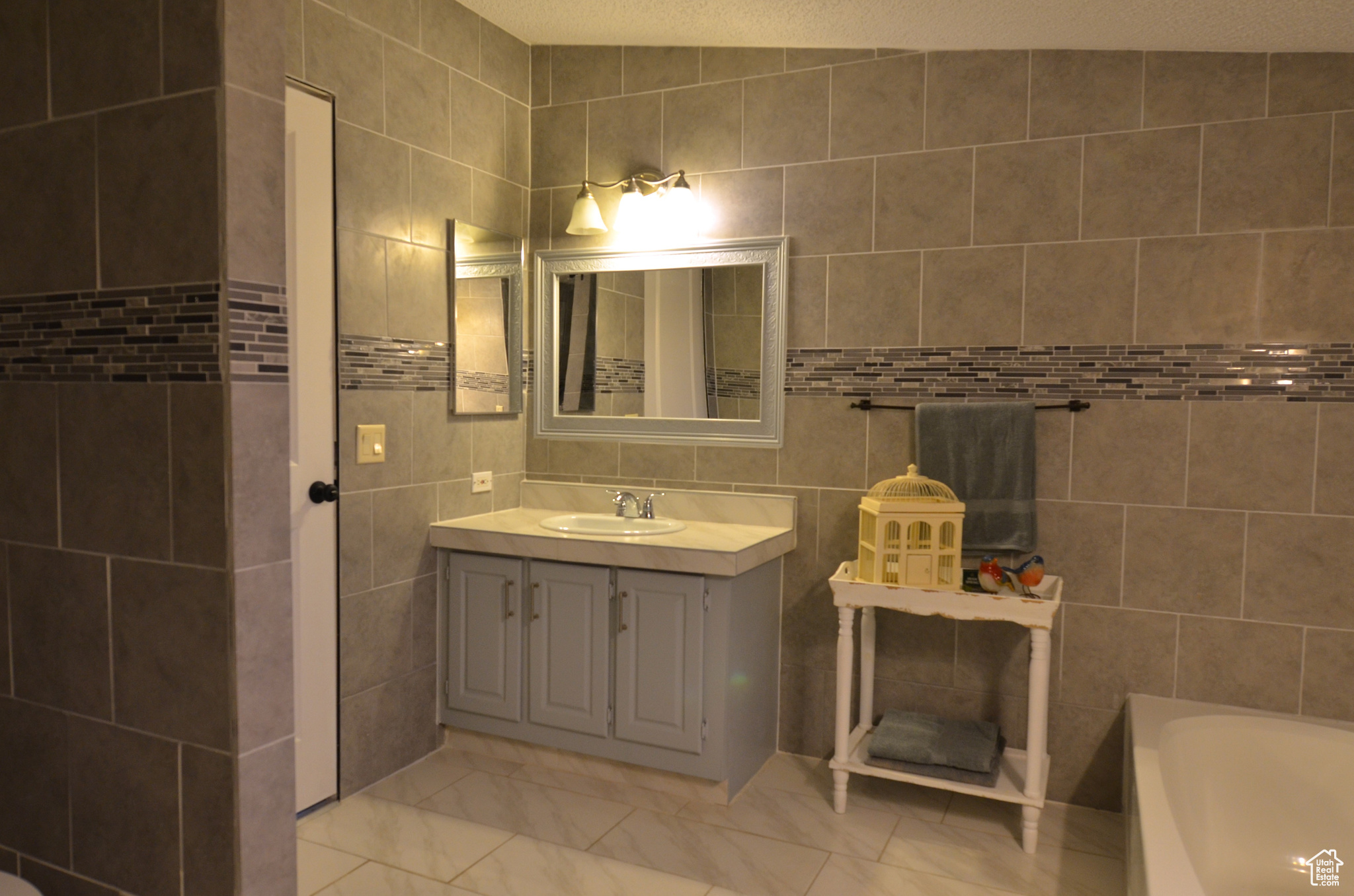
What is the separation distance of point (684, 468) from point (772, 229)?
94cm

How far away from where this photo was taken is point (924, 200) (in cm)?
310

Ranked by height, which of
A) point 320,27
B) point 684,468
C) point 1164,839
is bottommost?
point 1164,839

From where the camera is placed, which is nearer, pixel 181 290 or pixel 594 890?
pixel 181 290

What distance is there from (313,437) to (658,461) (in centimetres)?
129

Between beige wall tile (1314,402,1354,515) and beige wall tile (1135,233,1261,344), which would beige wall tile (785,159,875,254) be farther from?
beige wall tile (1314,402,1354,515)

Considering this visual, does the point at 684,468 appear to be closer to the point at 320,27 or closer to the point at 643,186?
the point at 643,186

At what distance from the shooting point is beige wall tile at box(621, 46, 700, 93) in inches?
135

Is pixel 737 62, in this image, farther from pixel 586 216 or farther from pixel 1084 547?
pixel 1084 547

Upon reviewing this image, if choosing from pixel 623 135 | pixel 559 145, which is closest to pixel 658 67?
pixel 623 135

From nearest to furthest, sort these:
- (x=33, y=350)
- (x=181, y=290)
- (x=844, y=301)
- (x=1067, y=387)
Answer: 1. (x=181, y=290)
2. (x=33, y=350)
3. (x=1067, y=387)
4. (x=844, y=301)

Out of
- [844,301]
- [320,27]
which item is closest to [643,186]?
[844,301]

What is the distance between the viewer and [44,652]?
1636mm

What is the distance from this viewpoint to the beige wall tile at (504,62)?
135 inches

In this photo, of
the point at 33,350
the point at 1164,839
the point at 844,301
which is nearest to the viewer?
the point at 33,350
